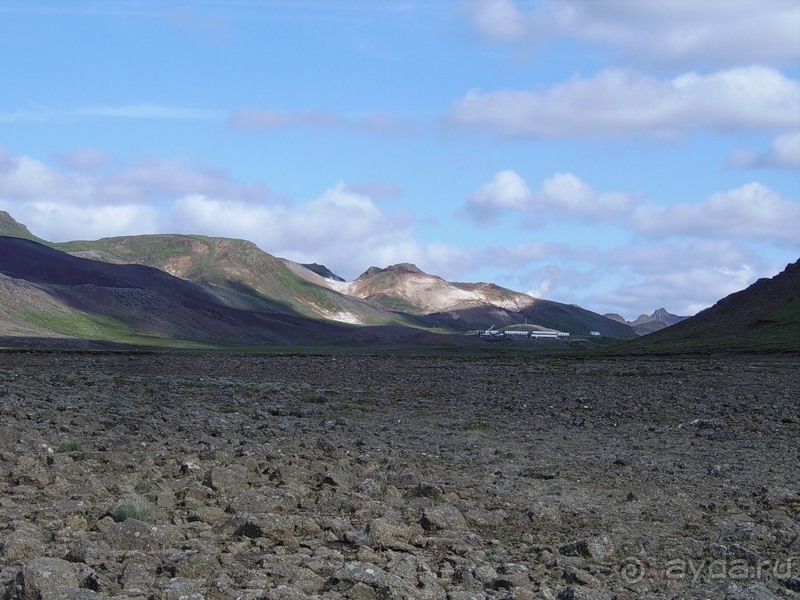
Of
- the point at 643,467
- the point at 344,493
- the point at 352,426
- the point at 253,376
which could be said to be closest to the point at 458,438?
the point at 352,426

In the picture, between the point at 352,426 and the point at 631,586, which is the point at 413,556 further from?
the point at 352,426

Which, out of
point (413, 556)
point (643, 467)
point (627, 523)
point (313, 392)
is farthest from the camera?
point (313, 392)

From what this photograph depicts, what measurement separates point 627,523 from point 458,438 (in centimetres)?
865

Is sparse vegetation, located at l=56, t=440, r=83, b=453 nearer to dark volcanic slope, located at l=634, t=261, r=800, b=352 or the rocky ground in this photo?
the rocky ground

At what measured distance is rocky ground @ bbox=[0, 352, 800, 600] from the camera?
28.2 ft

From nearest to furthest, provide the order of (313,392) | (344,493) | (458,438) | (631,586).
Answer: (631,586), (344,493), (458,438), (313,392)

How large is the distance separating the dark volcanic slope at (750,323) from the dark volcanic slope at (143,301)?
54952 mm

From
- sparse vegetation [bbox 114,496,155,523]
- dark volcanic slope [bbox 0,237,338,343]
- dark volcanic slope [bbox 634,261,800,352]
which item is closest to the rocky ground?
sparse vegetation [bbox 114,496,155,523]

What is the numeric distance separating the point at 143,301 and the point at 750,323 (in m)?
76.0

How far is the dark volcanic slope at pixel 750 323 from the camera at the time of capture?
3164 inches

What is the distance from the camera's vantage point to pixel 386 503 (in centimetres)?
1186

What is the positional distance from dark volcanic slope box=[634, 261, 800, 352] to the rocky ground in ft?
180

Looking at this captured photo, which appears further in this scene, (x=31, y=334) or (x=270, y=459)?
(x=31, y=334)

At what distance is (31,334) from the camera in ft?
268
